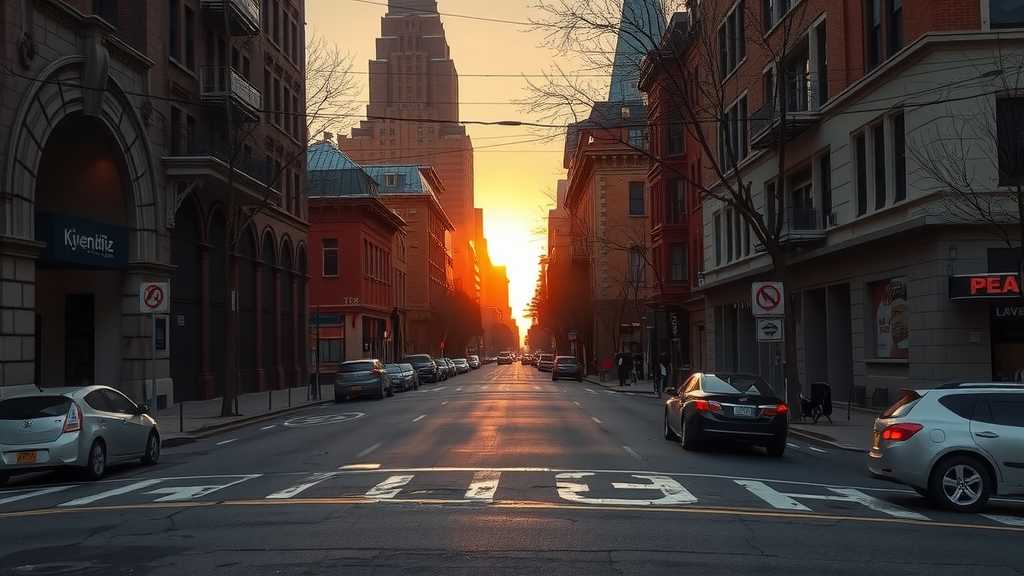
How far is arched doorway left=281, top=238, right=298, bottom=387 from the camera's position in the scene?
5141 centimetres

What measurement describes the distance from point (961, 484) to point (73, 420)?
1219 cm

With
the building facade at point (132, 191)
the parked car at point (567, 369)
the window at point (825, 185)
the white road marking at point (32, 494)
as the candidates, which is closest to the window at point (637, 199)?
the parked car at point (567, 369)

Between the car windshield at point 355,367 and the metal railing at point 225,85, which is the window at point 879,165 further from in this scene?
the car windshield at point 355,367

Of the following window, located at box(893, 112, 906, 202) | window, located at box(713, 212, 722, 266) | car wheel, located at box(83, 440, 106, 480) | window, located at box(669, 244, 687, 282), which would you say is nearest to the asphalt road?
car wheel, located at box(83, 440, 106, 480)

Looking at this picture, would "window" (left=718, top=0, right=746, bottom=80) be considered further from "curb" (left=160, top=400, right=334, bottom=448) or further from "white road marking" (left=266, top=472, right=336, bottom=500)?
"white road marking" (left=266, top=472, right=336, bottom=500)

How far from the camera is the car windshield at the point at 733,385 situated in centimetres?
1845

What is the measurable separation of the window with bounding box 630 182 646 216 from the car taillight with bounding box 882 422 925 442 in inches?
2720

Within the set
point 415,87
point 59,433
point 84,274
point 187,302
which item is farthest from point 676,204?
point 415,87

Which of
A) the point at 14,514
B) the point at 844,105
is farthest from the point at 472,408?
the point at 14,514

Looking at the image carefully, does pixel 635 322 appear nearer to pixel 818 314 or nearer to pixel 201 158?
pixel 818 314

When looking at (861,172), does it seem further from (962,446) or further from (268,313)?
(268,313)

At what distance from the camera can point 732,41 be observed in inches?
1618

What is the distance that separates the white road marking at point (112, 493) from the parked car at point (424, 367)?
4967 centimetres

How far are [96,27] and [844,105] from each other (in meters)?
20.2
